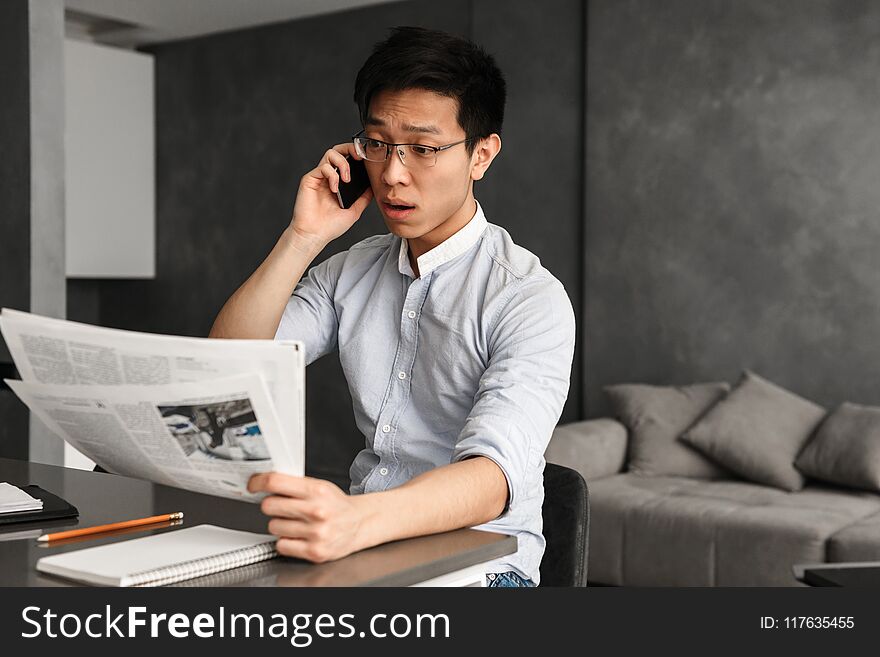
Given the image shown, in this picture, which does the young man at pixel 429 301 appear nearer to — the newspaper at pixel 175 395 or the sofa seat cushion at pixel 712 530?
the newspaper at pixel 175 395

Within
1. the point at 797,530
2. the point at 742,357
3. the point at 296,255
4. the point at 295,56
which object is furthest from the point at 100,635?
the point at 295,56

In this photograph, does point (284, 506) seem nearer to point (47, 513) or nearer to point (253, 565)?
point (253, 565)

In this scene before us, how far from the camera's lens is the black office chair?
5.39ft

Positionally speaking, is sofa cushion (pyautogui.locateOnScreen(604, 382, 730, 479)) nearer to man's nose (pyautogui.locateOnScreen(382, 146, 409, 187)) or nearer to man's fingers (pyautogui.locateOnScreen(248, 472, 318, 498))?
man's nose (pyautogui.locateOnScreen(382, 146, 409, 187))

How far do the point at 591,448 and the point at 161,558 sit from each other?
344 centimetres

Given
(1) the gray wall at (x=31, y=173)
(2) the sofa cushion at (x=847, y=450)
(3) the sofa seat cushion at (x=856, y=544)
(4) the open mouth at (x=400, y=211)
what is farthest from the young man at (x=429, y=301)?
(2) the sofa cushion at (x=847, y=450)

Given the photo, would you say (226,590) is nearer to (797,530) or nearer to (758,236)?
(797,530)

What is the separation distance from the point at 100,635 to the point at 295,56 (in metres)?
5.89

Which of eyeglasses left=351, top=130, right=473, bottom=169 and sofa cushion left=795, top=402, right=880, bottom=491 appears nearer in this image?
Result: eyeglasses left=351, top=130, right=473, bottom=169

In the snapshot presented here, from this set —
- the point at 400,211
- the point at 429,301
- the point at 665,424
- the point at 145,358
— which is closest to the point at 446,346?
the point at 429,301

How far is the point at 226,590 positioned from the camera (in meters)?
1.03

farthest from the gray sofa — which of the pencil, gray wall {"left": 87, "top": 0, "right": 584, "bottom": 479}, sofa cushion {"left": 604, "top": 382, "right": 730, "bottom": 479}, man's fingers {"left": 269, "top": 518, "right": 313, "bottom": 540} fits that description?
man's fingers {"left": 269, "top": 518, "right": 313, "bottom": 540}

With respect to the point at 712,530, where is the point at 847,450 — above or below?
above

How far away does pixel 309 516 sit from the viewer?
3.66ft
